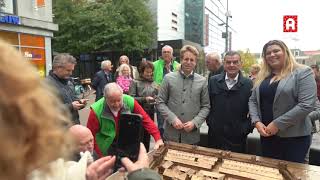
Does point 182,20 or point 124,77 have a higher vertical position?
point 182,20

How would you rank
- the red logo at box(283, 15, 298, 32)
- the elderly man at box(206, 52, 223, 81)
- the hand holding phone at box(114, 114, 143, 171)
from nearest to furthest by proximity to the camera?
the hand holding phone at box(114, 114, 143, 171), the elderly man at box(206, 52, 223, 81), the red logo at box(283, 15, 298, 32)

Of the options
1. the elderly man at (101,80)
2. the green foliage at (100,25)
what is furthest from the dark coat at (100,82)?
the green foliage at (100,25)

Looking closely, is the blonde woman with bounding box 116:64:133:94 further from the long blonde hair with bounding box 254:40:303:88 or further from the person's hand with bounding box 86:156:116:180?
the person's hand with bounding box 86:156:116:180

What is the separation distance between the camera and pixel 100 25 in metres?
23.2

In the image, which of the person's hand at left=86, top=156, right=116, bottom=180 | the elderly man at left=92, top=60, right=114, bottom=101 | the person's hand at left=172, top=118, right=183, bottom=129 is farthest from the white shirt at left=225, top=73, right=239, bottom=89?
the elderly man at left=92, top=60, right=114, bottom=101

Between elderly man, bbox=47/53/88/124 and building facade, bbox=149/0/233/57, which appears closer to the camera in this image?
elderly man, bbox=47/53/88/124

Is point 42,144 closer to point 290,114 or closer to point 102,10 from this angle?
point 290,114

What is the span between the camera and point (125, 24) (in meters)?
24.2

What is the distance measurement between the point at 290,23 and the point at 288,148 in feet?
22.2

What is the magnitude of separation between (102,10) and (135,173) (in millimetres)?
23424

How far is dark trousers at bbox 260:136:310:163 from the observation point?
3.07m

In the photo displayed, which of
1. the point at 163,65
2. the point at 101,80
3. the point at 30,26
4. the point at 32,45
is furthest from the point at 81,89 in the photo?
the point at 163,65

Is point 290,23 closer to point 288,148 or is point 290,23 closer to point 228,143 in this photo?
point 228,143

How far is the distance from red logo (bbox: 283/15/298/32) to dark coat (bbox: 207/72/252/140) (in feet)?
20.2
